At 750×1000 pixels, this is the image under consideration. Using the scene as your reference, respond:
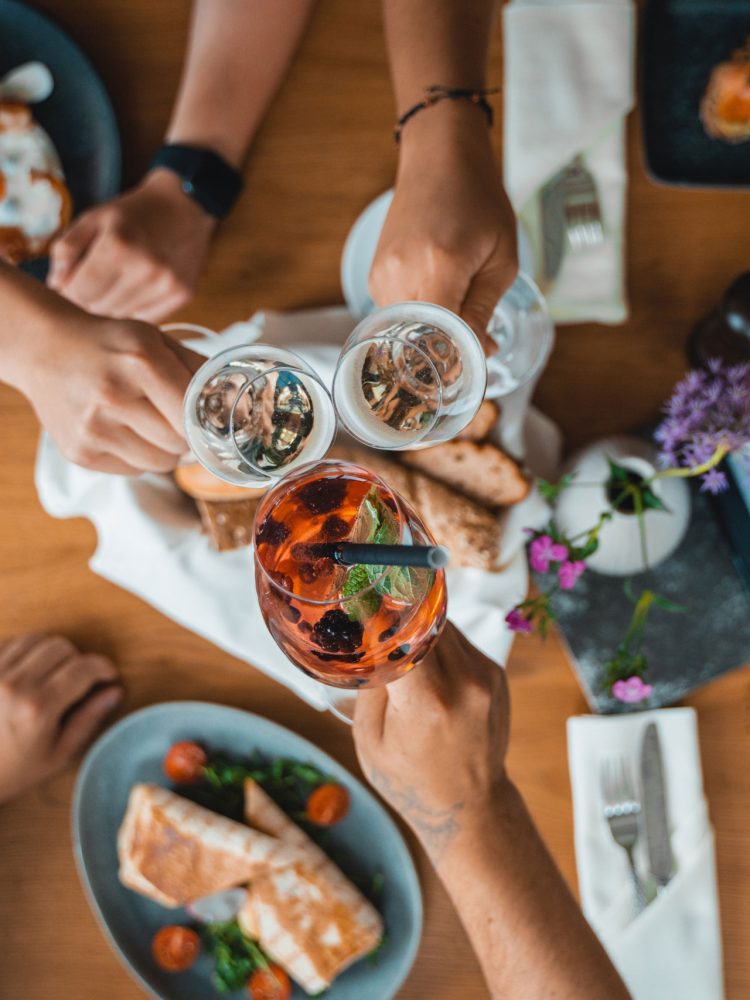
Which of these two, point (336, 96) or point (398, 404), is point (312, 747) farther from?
point (336, 96)

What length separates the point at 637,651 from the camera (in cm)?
99

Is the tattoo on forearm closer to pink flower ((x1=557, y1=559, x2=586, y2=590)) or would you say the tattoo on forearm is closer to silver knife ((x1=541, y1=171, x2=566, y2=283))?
pink flower ((x1=557, y1=559, x2=586, y2=590))

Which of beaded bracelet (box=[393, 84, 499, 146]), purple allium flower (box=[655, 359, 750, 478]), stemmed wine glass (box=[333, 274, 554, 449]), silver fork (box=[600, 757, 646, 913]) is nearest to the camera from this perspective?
stemmed wine glass (box=[333, 274, 554, 449])

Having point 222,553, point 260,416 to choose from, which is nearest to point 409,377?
point 260,416

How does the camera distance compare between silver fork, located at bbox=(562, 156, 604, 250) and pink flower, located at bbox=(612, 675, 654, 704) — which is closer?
A: pink flower, located at bbox=(612, 675, 654, 704)

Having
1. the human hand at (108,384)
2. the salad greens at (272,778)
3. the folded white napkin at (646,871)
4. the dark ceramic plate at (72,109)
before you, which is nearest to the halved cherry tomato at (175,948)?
the salad greens at (272,778)

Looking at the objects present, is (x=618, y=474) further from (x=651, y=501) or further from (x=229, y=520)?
(x=229, y=520)

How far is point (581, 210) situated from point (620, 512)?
1.28 ft

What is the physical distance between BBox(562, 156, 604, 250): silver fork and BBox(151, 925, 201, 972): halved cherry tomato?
0.96 m

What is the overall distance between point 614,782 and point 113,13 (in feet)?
3.77

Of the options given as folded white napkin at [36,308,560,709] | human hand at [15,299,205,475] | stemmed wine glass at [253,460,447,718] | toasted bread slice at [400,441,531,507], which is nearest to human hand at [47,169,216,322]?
folded white napkin at [36,308,560,709]

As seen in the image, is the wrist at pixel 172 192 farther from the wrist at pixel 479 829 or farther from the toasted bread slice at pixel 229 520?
the wrist at pixel 479 829

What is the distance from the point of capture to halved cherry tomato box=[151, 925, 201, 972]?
0.99 meters

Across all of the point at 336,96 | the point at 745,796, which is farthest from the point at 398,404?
the point at 745,796
